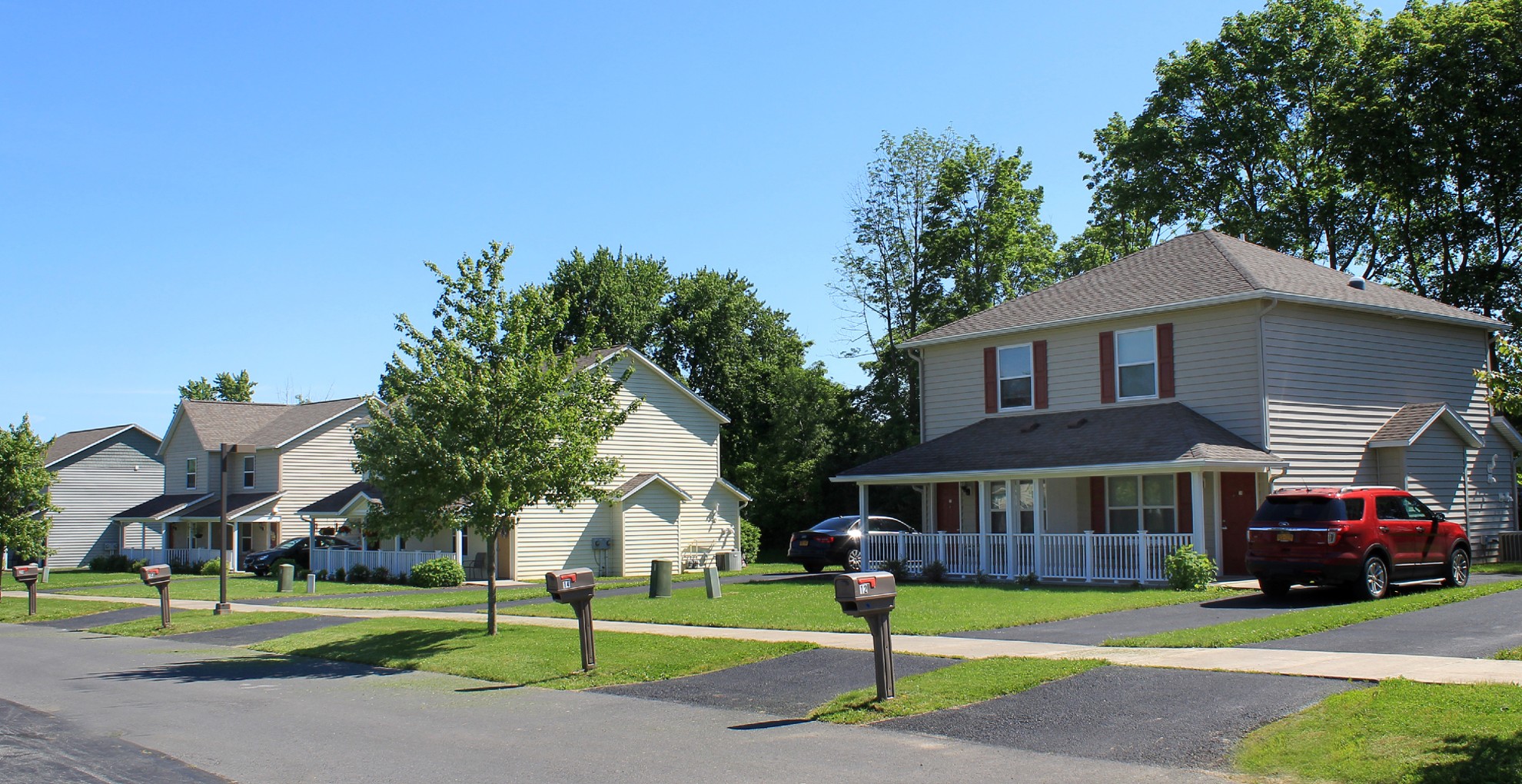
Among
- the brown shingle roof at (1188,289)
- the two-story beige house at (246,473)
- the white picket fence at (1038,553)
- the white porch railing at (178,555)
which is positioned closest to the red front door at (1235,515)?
the white picket fence at (1038,553)

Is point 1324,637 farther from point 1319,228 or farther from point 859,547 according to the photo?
point 1319,228

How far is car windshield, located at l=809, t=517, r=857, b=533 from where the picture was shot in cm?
3084

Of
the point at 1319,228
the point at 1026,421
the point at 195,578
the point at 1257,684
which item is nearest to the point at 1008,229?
the point at 1319,228

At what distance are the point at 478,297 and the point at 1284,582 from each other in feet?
43.2

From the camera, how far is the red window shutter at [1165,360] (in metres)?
25.3

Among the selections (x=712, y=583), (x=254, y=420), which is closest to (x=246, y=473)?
(x=254, y=420)

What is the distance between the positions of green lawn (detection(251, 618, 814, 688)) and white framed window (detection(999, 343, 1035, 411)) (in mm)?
13925

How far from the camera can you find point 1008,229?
45.8m

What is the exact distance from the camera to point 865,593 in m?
10.5

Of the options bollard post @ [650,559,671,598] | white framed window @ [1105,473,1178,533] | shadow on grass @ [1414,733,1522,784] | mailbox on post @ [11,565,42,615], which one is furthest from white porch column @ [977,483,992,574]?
mailbox on post @ [11,565,42,615]

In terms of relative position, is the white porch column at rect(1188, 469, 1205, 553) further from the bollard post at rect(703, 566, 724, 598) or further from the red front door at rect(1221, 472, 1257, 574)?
the bollard post at rect(703, 566, 724, 598)

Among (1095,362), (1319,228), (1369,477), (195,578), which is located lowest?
(195,578)

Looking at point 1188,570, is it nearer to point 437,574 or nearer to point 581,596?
point 581,596

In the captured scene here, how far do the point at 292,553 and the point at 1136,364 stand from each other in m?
30.2
